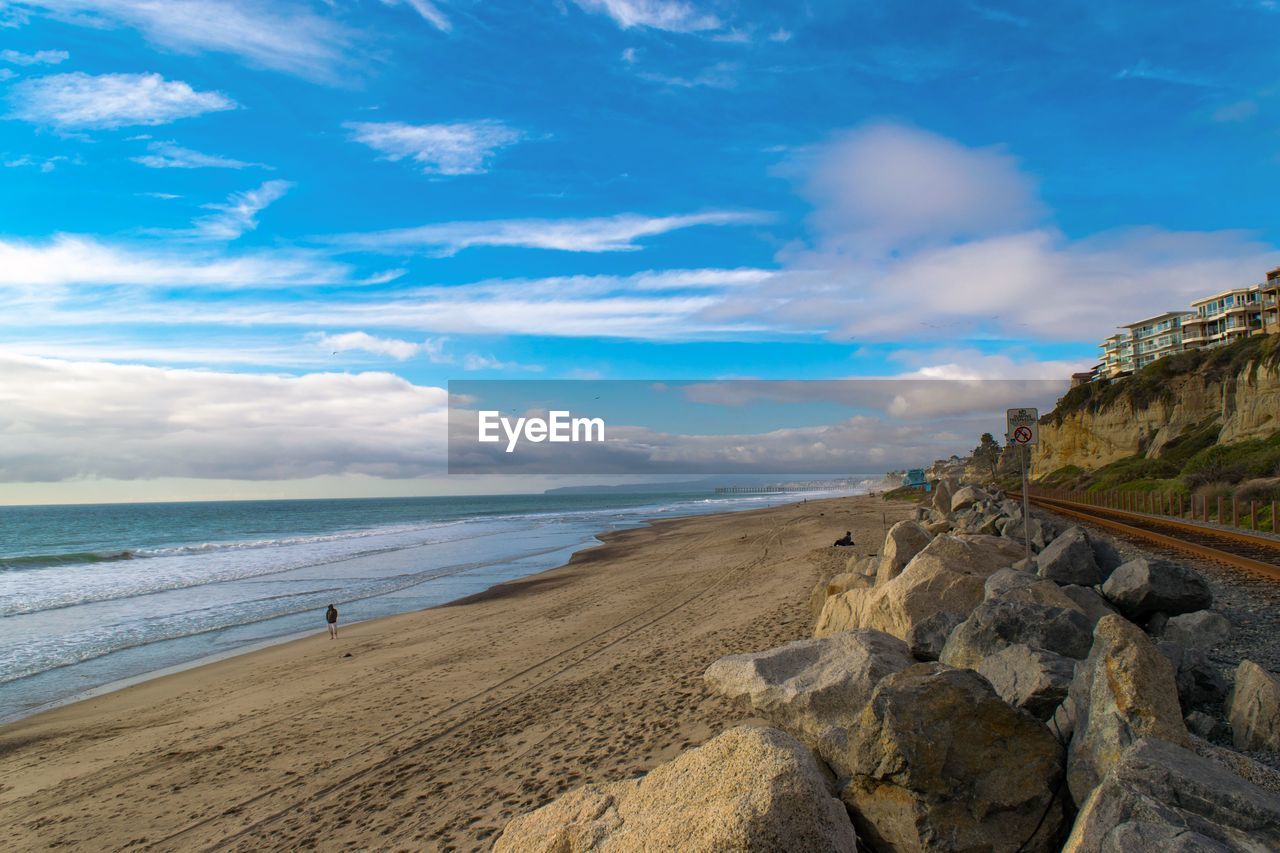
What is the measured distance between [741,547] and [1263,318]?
8356 cm

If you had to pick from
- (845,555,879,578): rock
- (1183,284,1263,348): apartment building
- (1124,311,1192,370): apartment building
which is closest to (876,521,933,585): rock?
(845,555,879,578): rock

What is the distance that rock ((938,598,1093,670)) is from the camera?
587 centimetres

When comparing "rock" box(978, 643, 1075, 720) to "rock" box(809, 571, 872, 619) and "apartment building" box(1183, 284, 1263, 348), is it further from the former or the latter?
"apartment building" box(1183, 284, 1263, 348)

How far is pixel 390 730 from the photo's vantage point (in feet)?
32.2

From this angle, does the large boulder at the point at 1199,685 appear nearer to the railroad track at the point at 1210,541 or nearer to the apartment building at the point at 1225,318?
the railroad track at the point at 1210,541

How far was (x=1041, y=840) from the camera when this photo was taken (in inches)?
160

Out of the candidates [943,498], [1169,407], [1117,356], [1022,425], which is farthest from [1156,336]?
[1022,425]

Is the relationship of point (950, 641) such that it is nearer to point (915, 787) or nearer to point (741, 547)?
point (915, 787)

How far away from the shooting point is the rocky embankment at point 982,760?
134 inches

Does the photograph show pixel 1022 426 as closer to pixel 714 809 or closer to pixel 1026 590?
pixel 1026 590

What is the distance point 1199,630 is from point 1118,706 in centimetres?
367

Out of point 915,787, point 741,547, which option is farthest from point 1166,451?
point 915,787

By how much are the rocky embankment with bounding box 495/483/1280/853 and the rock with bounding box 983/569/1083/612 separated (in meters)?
0.26

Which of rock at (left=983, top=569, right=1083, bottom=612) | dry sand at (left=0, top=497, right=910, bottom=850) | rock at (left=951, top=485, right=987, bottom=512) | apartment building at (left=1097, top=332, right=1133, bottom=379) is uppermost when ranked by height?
apartment building at (left=1097, top=332, right=1133, bottom=379)
